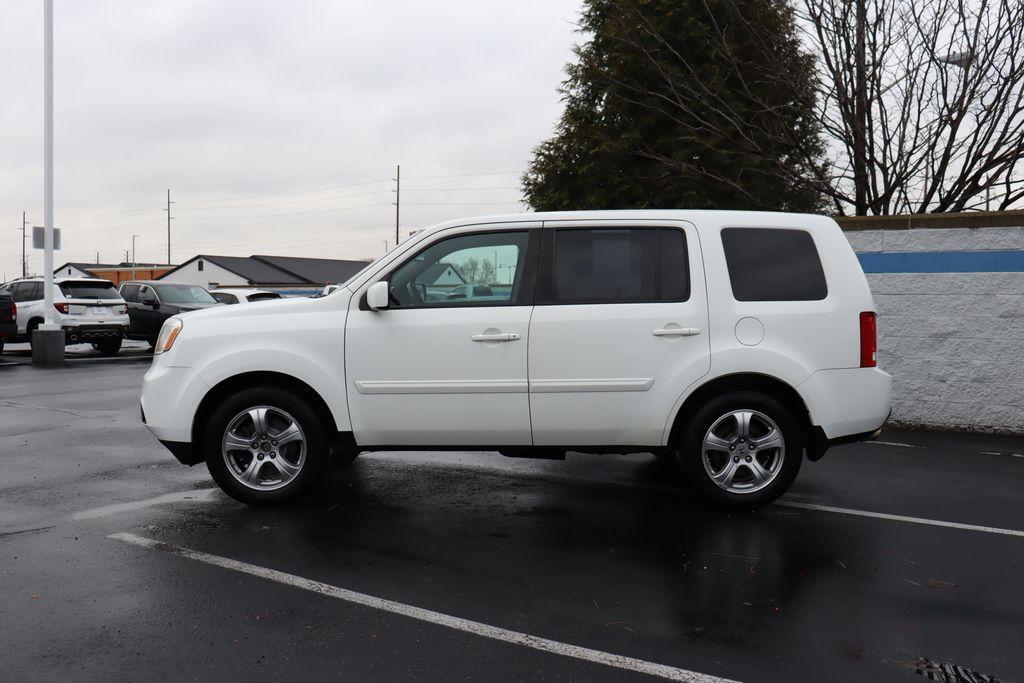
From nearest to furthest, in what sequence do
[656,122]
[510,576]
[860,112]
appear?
[510,576] → [860,112] → [656,122]

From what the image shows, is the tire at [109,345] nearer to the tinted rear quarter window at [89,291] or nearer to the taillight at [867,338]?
the tinted rear quarter window at [89,291]

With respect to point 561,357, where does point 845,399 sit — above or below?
below

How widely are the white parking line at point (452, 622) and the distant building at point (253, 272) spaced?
66153 millimetres

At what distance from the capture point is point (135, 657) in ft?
11.7

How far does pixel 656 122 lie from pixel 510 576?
76.4 ft

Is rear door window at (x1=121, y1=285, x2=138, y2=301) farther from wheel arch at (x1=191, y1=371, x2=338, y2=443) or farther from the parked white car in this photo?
wheel arch at (x1=191, y1=371, x2=338, y2=443)

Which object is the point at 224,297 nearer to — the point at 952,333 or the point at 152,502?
the point at 152,502

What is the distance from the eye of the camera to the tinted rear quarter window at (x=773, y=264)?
5738mm

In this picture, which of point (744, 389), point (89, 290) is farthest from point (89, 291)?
point (744, 389)

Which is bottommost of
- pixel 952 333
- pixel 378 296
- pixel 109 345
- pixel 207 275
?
pixel 109 345

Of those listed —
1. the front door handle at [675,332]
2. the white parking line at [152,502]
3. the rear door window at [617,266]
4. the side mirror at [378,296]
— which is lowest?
the white parking line at [152,502]

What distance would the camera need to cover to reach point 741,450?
575cm

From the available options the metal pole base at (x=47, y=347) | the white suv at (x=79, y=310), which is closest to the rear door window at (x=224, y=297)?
the white suv at (x=79, y=310)

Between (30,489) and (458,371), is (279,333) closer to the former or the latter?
(458,371)
